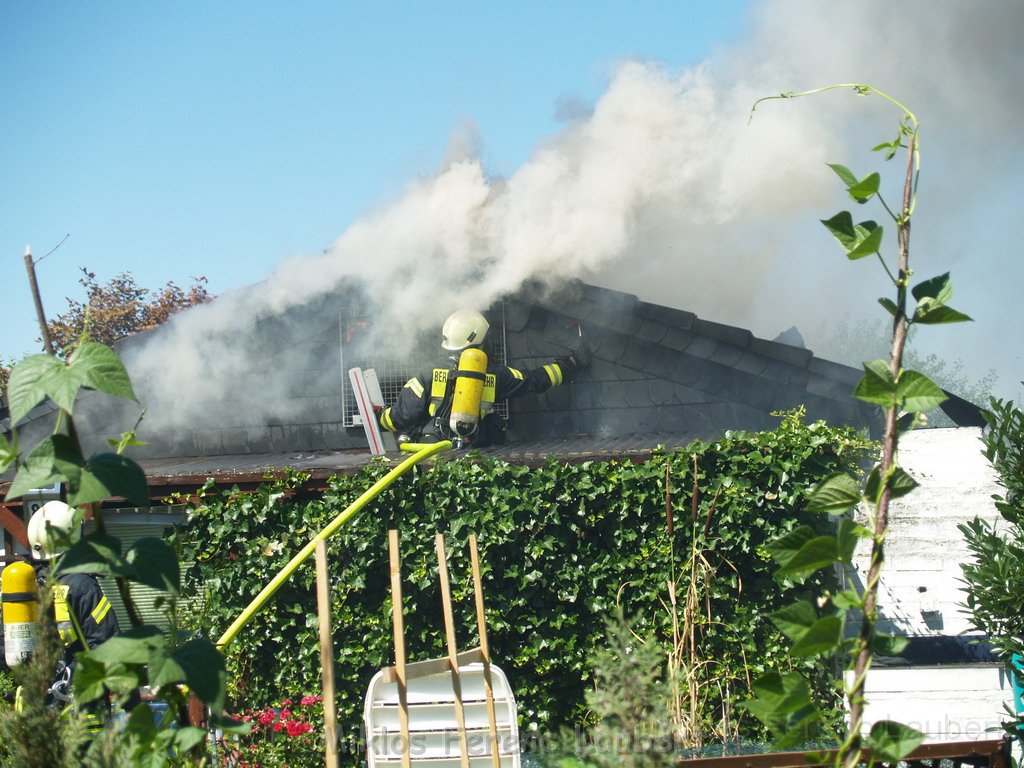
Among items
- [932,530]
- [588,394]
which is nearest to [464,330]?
[588,394]

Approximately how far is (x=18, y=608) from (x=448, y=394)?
517 centimetres

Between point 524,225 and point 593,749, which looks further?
point 524,225

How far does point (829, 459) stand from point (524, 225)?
4.64 meters

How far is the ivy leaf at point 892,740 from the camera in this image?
1.82 meters

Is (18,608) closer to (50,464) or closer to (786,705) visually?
(50,464)

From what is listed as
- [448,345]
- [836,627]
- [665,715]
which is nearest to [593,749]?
[665,715]

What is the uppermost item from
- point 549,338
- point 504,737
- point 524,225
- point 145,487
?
point 524,225

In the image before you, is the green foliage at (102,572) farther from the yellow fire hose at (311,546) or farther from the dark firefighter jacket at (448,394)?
the dark firefighter jacket at (448,394)

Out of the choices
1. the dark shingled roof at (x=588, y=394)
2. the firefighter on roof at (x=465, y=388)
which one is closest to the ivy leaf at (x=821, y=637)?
the dark shingled roof at (x=588, y=394)

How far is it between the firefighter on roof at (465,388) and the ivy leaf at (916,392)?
764 centimetres

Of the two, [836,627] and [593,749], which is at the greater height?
[836,627]

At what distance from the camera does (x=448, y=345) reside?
9719 mm

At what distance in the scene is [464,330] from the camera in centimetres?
964

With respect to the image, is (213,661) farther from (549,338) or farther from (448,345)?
(549,338)
